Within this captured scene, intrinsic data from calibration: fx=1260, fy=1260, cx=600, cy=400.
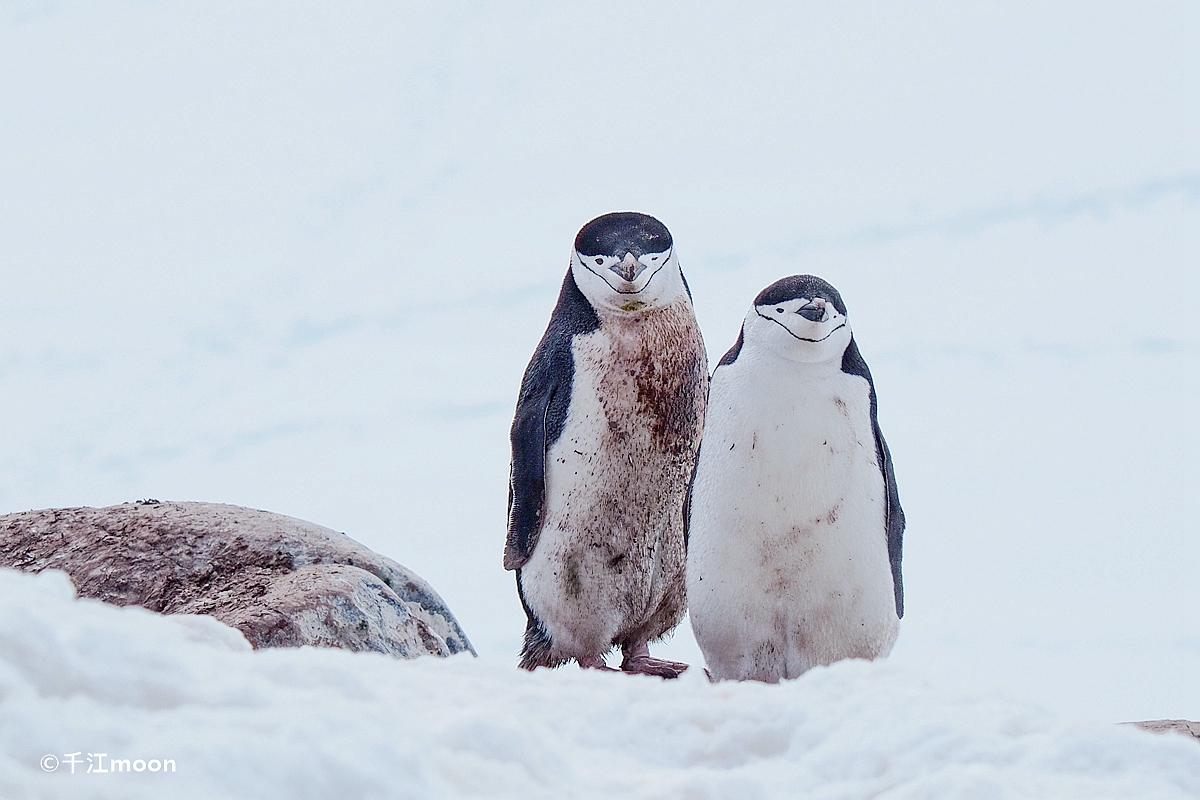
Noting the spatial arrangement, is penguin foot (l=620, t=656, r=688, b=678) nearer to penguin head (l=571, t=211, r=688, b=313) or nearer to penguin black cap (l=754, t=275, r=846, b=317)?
penguin head (l=571, t=211, r=688, b=313)

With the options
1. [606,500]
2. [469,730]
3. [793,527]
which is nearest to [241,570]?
[606,500]

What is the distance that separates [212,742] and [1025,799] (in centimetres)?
104

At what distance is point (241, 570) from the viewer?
492 cm

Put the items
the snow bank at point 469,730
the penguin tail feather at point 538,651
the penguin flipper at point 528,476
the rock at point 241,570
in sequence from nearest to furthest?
the snow bank at point 469,730
the rock at point 241,570
the penguin flipper at point 528,476
the penguin tail feather at point 538,651

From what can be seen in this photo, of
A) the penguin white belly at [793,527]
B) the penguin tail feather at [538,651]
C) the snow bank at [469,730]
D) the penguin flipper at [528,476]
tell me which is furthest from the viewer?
the penguin tail feather at [538,651]

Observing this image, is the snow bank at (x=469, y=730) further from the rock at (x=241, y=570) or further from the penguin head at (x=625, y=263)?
the penguin head at (x=625, y=263)

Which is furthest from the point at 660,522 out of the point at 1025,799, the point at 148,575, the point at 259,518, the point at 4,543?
the point at 1025,799

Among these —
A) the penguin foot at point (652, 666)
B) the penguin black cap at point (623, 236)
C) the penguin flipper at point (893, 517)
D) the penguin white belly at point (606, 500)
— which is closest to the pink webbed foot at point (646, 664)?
the penguin foot at point (652, 666)

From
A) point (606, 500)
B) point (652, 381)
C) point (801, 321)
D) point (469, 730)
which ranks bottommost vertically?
point (606, 500)

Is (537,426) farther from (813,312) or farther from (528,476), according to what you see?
(813,312)

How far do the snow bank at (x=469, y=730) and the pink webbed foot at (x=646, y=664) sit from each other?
3.02 metres

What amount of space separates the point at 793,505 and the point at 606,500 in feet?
3.49

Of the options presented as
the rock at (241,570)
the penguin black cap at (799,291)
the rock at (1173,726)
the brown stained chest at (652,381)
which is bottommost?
the rock at (1173,726)

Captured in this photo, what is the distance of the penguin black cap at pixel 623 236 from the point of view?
16.4 ft
